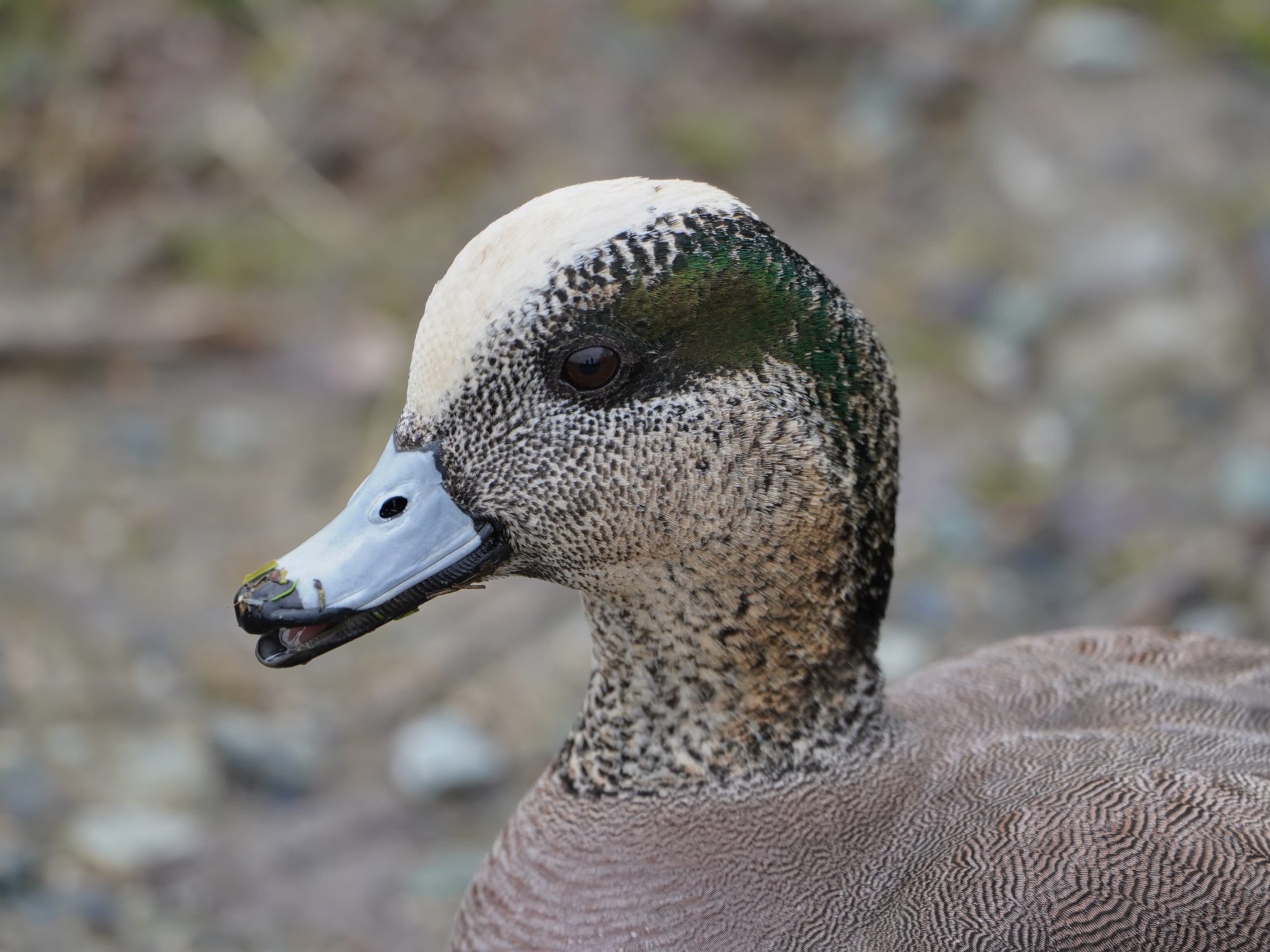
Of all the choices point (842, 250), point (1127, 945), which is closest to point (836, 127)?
point (842, 250)

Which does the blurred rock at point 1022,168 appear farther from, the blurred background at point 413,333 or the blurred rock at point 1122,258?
the blurred rock at point 1122,258

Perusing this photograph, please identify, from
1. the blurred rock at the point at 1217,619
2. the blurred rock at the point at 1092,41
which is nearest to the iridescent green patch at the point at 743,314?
the blurred rock at the point at 1217,619

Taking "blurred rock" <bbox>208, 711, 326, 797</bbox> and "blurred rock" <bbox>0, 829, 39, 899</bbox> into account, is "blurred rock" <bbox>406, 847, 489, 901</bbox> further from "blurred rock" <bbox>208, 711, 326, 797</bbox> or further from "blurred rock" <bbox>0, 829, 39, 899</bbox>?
"blurred rock" <bbox>0, 829, 39, 899</bbox>

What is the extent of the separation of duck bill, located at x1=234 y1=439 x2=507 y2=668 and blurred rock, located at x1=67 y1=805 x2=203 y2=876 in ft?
4.02

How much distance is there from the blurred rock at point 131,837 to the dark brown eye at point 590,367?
58.6 inches

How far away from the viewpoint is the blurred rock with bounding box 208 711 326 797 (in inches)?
109

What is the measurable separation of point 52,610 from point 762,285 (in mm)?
2128

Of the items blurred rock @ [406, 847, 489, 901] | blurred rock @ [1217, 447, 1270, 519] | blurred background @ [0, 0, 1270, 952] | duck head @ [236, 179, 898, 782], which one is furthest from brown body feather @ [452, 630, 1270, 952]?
blurred rock @ [1217, 447, 1270, 519]

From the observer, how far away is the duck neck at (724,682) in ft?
5.29

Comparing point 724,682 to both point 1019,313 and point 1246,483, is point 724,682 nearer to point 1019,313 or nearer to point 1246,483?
point 1246,483

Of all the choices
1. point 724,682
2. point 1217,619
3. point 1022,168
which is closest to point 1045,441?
point 1217,619

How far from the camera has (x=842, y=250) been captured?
4.02 metres

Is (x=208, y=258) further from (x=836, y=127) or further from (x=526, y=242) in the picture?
(x=526, y=242)

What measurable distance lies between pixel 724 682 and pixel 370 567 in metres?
0.41
